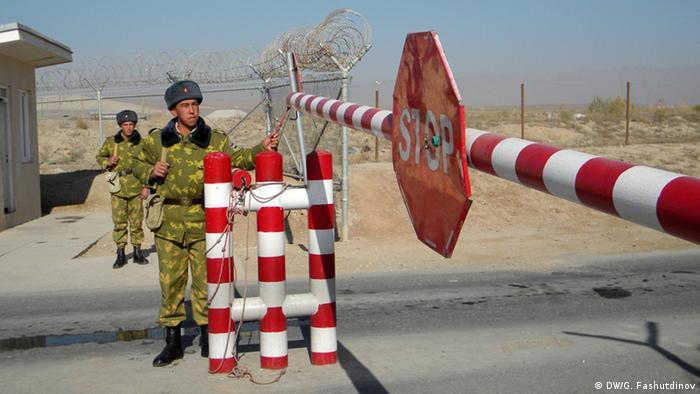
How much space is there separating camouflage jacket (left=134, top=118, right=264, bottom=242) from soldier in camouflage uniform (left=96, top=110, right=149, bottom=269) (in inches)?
187

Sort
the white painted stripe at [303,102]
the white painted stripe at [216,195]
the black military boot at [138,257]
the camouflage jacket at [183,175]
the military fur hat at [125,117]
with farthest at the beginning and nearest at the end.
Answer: the military fur hat at [125,117] < the black military boot at [138,257] < the white painted stripe at [303,102] < the camouflage jacket at [183,175] < the white painted stripe at [216,195]

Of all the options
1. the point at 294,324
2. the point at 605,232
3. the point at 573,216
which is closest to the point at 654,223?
the point at 294,324

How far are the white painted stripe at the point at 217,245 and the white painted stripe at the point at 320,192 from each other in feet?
2.09

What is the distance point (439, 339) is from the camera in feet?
20.5

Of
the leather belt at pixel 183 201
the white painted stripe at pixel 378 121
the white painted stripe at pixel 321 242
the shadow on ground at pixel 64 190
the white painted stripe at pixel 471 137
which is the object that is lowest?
the shadow on ground at pixel 64 190

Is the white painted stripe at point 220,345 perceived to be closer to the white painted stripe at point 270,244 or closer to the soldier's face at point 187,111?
the white painted stripe at point 270,244

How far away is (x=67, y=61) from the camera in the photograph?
680 inches

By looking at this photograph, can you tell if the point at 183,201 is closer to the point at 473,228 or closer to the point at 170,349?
the point at 170,349

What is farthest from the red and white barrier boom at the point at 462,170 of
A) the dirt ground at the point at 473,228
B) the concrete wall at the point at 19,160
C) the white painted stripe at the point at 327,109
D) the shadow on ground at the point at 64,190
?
the shadow on ground at the point at 64,190

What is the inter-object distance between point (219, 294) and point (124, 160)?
570 cm

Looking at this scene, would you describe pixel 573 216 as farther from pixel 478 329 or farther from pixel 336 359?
pixel 336 359

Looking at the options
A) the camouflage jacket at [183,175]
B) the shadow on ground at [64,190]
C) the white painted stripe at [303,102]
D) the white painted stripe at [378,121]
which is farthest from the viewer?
the shadow on ground at [64,190]

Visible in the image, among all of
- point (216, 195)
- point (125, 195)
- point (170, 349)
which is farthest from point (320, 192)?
point (125, 195)

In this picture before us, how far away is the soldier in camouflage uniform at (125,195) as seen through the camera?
401 inches
